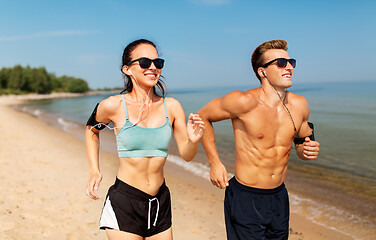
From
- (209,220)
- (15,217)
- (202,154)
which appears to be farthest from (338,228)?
(202,154)

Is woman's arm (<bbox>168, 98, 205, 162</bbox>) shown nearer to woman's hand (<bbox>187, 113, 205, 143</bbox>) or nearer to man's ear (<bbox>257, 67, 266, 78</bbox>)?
woman's hand (<bbox>187, 113, 205, 143</bbox>)

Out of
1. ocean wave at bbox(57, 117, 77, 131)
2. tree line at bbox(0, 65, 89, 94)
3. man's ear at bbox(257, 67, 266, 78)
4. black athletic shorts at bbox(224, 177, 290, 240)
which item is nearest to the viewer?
black athletic shorts at bbox(224, 177, 290, 240)

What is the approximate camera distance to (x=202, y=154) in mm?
12414

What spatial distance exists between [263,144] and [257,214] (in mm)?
642

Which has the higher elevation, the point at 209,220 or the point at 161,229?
the point at 161,229

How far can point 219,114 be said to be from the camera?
9.72 ft

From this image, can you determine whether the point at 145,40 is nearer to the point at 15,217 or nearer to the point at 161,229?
the point at 161,229

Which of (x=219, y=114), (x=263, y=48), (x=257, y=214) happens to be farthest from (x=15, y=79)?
(x=257, y=214)

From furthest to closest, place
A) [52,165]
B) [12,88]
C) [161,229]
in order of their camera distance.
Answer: [12,88]
[52,165]
[161,229]

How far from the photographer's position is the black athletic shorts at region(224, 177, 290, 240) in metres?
2.83

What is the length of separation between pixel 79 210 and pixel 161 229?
3796mm

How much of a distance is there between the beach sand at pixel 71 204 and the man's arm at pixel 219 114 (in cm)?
264

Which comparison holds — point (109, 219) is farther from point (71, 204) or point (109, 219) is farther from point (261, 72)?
point (71, 204)

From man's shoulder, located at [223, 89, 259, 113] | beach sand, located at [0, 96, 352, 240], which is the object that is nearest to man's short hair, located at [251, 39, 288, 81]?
man's shoulder, located at [223, 89, 259, 113]
